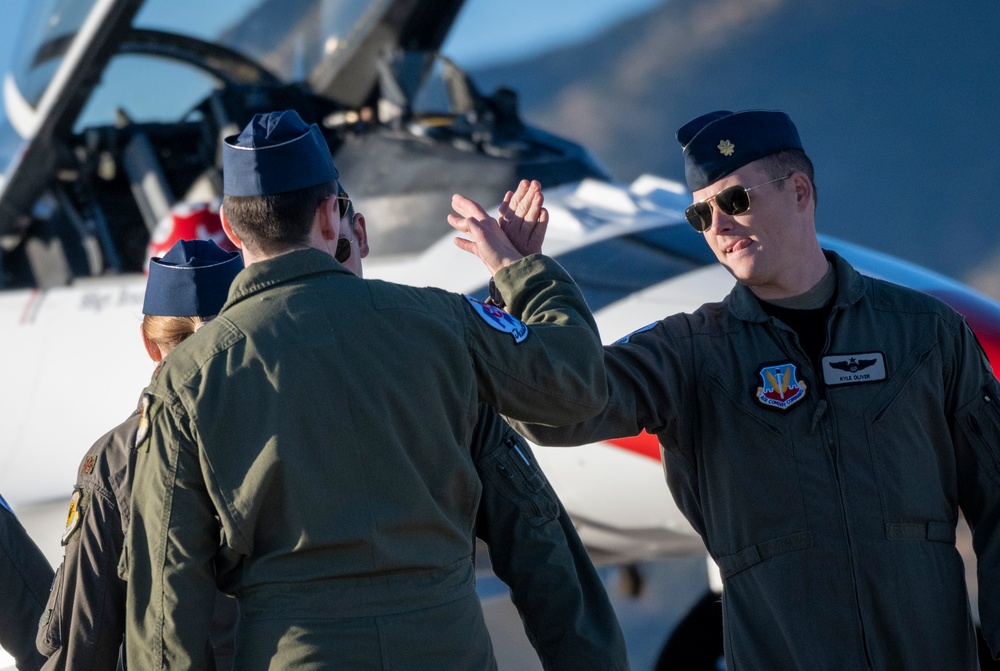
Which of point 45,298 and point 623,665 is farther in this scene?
point 45,298

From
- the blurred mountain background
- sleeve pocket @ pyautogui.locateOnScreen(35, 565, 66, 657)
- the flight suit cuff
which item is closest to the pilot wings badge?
the flight suit cuff

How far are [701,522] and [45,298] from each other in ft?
10.0

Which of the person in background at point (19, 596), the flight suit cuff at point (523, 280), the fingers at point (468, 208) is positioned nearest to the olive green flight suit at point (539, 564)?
the flight suit cuff at point (523, 280)

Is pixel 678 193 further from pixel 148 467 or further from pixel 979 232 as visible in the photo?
pixel 979 232

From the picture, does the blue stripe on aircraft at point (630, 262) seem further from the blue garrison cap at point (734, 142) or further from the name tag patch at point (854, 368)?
the name tag patch at point (854, 368)

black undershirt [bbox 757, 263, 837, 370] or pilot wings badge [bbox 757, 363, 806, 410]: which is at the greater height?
black undershirt [bbox 757, 263, 837, 370]

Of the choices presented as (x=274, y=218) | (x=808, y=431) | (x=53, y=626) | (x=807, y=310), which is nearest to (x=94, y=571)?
(x=53, y=626)

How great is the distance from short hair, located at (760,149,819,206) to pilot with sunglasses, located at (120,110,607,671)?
2.42 feet

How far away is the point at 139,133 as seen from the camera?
198 inches

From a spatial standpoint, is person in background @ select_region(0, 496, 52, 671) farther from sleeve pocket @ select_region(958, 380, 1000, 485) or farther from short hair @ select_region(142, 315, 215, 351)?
sleeve pocket @ select_region(958, 380, 1000, 485)

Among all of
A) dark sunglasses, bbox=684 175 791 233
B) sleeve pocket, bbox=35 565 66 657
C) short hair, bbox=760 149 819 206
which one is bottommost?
sleeve pocket, bbox=35 565 66 657

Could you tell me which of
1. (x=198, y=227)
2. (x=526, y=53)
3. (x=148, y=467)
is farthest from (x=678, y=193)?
(x=526, y=53)

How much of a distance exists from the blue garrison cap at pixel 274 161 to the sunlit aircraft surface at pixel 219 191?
1.78 metres

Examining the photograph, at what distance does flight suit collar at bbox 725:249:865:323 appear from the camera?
2.10 m
